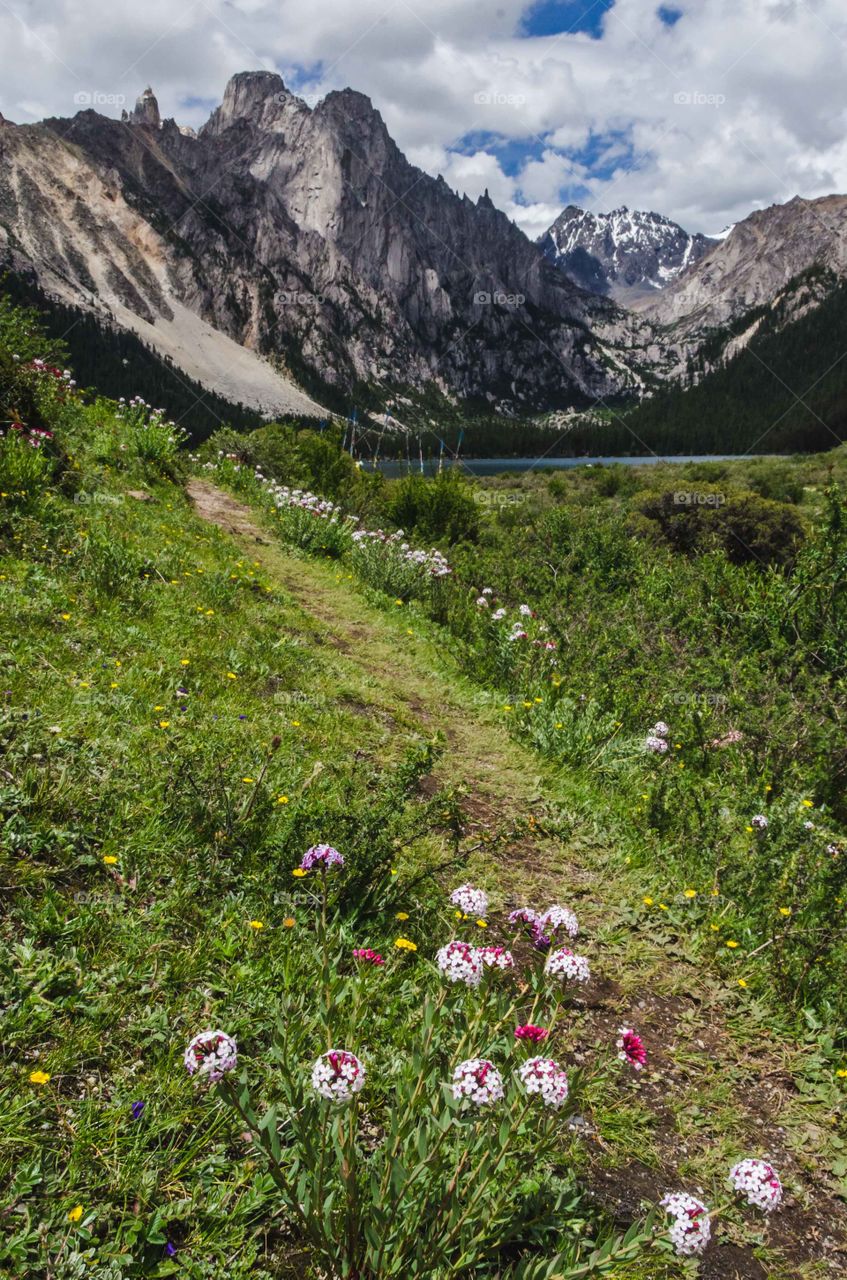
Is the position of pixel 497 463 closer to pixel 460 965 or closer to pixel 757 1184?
pixel 460 965

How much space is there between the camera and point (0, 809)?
2.83 metres

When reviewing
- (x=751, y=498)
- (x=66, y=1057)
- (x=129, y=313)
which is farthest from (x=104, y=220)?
(x=66, y=1057)

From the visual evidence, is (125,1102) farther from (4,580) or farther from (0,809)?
(4,580)

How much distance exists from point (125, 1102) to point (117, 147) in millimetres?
242589

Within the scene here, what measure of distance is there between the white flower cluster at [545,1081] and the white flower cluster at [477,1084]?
0.07m

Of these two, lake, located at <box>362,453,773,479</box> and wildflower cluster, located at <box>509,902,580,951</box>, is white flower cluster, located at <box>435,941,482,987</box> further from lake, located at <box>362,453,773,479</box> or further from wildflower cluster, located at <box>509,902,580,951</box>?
lake, located at <box>362,453,773,479</box>

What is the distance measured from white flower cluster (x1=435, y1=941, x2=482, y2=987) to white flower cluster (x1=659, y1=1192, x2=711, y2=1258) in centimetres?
61

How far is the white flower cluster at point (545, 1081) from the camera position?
4.87 ft

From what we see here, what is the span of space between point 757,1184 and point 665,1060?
5.78 feet

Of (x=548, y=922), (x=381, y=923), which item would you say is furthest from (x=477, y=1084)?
(x=381, y=923)

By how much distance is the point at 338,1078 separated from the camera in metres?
1.46

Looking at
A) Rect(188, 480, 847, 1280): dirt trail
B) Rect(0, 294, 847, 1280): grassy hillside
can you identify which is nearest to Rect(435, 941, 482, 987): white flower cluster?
Rect(0, 294, 847, 1280): grassy hillside

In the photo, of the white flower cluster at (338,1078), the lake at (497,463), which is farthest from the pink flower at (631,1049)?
the lake at (497,463)

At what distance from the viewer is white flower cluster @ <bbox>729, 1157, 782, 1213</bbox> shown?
1.49 m
